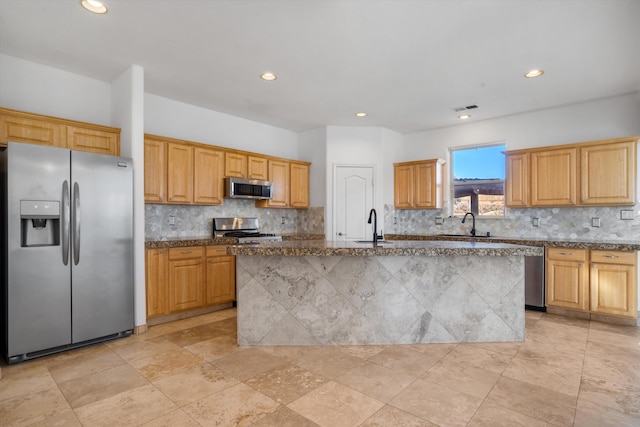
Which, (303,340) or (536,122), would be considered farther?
(536,122)

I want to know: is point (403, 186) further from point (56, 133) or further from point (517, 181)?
point (56, 133)

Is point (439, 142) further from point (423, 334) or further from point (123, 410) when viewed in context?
point (123, 410)

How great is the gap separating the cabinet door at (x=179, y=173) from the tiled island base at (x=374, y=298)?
5.74 ft

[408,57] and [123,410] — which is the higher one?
[408,57]

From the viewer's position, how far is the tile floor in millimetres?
2021

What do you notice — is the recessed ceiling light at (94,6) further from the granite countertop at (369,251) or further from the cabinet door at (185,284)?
the cabinet door at (185,284)

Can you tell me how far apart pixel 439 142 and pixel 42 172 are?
5.62 m

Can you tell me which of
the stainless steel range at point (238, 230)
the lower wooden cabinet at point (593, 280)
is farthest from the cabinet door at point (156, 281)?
the lower wooden cabinet at point (593, 280)

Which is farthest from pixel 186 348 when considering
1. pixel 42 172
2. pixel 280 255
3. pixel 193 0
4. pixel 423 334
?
pixel 193 0

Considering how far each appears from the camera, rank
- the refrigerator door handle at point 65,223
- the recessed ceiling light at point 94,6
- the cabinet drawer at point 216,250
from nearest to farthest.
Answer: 1. the recessed ceiling light at point 94,6
2. the refrigerator door handle at point 65,223
3. the cabinet drawer at point 216,250

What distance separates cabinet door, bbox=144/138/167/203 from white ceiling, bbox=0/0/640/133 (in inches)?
29.9

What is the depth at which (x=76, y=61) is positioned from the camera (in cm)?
345

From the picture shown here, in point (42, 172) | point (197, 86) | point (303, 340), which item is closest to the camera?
point (42, 172)

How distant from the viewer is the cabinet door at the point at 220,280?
14.2 feet
